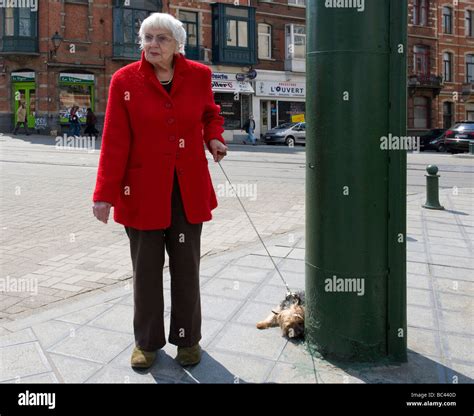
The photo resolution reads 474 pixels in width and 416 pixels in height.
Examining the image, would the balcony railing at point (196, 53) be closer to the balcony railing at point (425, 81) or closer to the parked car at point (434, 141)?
the parked car at point (434, 141)

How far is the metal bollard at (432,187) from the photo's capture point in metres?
8.61

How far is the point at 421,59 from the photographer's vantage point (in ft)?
137

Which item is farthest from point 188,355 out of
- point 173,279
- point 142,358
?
point 173,279

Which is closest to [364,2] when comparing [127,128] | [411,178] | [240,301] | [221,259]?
[127,128]

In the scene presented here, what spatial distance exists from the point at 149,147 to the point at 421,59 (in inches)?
1686

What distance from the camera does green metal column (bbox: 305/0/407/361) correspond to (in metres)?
2.98

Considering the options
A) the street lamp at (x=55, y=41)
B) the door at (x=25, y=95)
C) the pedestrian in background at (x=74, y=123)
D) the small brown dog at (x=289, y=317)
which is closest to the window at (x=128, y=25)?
the street lamp at (x=55, y=41)

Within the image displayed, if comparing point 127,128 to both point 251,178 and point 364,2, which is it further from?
point 251,178

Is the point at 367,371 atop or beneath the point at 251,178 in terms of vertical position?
beneath

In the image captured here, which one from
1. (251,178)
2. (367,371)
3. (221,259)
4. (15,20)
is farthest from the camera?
(15,20)

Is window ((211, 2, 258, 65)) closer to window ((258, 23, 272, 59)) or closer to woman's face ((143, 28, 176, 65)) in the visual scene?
window ((258, 23, 272, 59))

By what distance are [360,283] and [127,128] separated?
1595 mm

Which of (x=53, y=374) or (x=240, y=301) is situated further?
(x=240, y=301)
